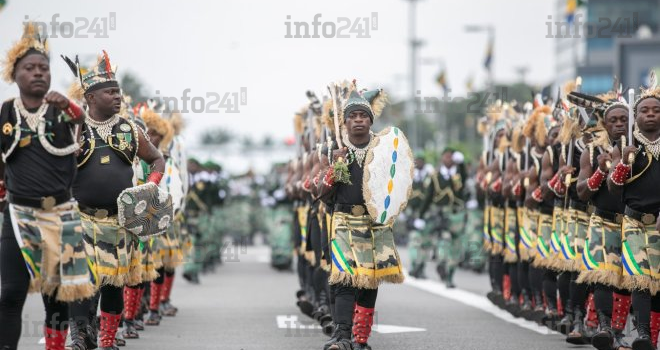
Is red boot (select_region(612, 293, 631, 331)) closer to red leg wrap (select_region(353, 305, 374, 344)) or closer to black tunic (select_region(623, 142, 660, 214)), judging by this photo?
black tunic (select_region(623, 142, 660, 214))

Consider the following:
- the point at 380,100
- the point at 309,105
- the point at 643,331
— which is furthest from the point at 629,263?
the point at 309,105

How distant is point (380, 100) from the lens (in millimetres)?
12445

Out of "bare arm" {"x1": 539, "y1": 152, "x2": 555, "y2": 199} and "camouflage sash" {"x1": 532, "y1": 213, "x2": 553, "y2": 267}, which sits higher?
"bare arm" {"x1": 539, "y1": 152, "x2": 555, "y2": 199}

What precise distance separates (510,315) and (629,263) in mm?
5200

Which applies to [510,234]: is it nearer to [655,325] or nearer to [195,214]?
[655,325]

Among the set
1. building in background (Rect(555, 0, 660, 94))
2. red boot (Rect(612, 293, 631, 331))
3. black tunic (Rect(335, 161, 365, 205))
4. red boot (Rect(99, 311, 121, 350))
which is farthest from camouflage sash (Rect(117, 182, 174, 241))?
building in background (Rect(555, 0, 660, 94))

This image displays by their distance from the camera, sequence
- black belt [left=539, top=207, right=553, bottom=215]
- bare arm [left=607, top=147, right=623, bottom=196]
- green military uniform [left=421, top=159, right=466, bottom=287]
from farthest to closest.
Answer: green military uniform [left=421, top=159, right=466, bottom=287] → black belt [left=539, top=207, right=553, bottom=215] → bare arm [left=607, top=147, right=623, bottom=196]

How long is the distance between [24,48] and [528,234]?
814 cm

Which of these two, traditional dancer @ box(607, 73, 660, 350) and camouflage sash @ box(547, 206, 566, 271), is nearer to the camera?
traditional dancer @ box(607, 73, 660, 350)

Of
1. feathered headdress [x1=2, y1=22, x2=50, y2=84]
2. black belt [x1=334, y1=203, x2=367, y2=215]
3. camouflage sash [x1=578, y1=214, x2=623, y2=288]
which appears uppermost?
feathered headdress [x1=2, y1=22, x2=50, y2=84]

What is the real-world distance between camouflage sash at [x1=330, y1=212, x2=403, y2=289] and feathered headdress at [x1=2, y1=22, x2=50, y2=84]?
11.7 ft

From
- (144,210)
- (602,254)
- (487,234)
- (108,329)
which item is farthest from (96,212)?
(487,234)

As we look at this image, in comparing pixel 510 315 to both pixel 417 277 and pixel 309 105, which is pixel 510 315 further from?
pixel 417 277

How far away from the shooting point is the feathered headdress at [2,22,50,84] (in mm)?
9062
